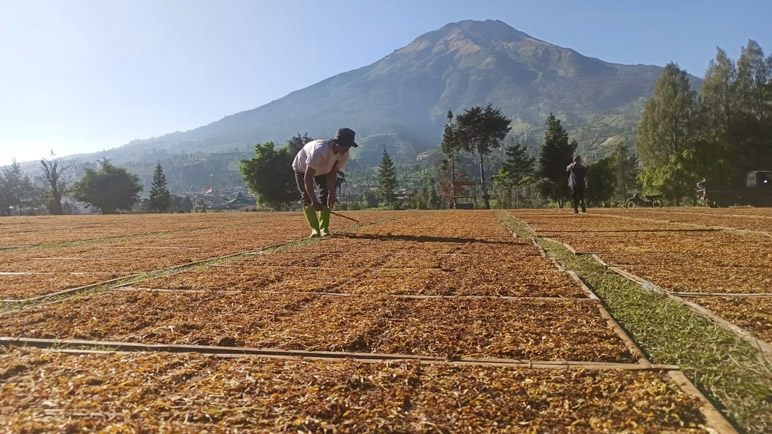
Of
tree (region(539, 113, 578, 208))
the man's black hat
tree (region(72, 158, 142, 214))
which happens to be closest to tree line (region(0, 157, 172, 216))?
tree (region(72, 158, 142, 214))

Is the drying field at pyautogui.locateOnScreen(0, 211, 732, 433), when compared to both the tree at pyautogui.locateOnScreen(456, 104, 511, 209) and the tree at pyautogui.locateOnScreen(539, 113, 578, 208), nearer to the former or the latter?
the tree at pyautogui.locateOnScreen(539, 113, 578, 208)

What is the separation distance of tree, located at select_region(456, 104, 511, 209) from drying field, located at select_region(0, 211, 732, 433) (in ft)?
126

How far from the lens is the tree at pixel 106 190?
2361 inches

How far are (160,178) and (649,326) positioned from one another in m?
79.9

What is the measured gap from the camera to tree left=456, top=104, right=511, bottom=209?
40.5 meters

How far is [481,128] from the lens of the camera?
40.7 metres

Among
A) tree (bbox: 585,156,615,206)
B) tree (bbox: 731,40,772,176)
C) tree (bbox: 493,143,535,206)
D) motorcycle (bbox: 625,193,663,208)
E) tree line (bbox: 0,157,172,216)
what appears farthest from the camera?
tree line (bbox: 0,157,172,216)

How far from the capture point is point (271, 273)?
13.3 feet

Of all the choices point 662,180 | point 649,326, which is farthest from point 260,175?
point 649,326

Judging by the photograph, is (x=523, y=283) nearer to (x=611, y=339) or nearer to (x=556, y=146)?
(x=611, y=339)

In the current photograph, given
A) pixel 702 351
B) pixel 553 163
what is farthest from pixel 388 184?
pixel 702 351

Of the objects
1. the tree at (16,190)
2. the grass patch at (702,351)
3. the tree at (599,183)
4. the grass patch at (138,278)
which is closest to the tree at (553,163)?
the tree at (599,183)

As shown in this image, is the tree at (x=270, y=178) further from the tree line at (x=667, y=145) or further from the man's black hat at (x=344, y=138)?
the man's black hat at (x=344, y=138)

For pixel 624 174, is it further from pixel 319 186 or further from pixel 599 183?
pixel 319 186
